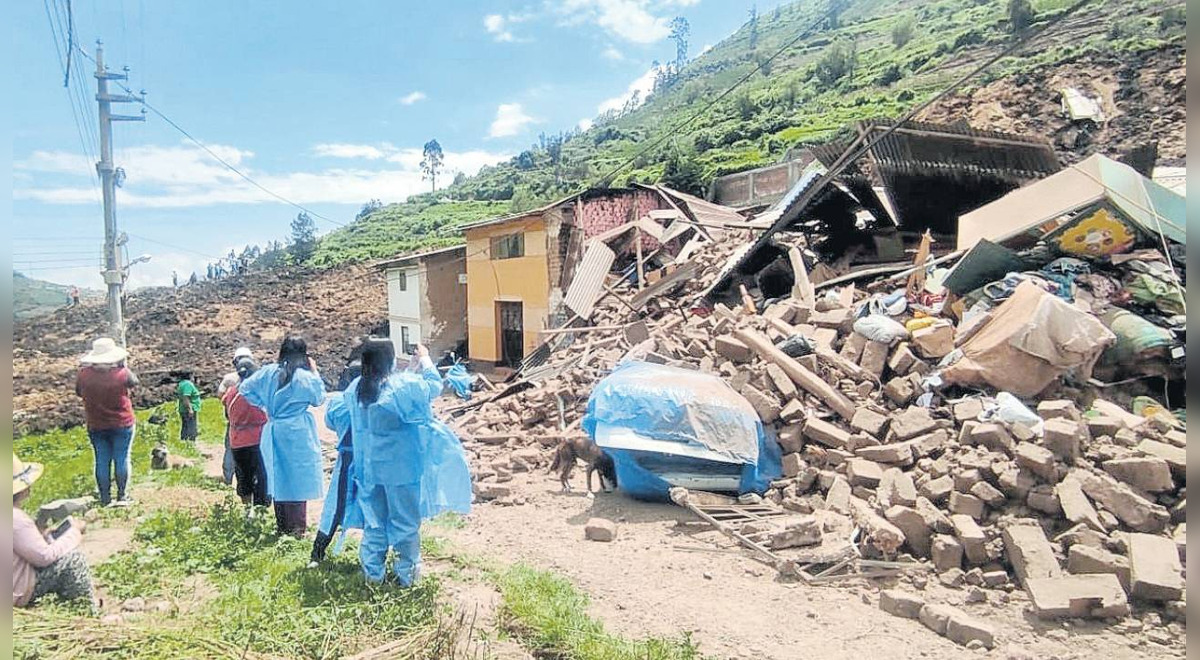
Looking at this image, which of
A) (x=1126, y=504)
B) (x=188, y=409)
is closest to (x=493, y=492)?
(x=1126, y=504)

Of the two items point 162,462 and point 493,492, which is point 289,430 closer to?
point 493,492

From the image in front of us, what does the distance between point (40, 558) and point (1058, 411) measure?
6.81 meters

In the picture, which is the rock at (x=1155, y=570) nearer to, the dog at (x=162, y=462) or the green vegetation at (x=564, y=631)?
the green vegetation at (x=564, y=631)

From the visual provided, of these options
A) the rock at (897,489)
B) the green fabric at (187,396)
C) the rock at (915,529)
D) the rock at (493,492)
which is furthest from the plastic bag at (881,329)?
the green fabric at (187,396)

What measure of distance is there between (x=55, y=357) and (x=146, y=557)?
33.9 m

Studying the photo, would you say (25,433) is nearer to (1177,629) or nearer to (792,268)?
(792,268)

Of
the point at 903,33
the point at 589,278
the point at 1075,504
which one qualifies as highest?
the point at 903,33

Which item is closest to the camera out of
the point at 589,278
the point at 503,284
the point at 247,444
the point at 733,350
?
the point at 247,444

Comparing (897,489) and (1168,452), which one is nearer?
(1168,452)

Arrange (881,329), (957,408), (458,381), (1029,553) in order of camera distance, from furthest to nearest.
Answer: (881,329) < (957,408) < (1029,553) < (458,381)

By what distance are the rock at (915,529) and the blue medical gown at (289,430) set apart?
14.3ft

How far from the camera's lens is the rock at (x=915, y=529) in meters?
4.77

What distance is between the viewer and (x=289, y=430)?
4.82 meters

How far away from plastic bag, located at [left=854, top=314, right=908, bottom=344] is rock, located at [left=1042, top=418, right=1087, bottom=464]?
219cm
